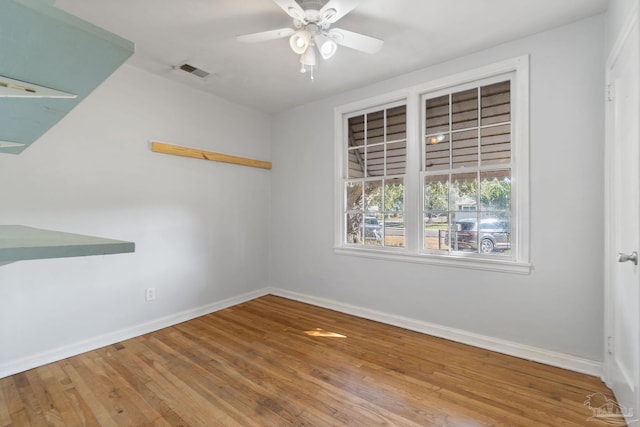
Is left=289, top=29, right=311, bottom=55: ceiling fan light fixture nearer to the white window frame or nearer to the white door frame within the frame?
the white window frame

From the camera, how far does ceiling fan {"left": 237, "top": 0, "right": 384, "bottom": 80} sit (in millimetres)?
1774

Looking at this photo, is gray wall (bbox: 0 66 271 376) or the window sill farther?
the window sill

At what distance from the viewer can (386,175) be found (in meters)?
3.25

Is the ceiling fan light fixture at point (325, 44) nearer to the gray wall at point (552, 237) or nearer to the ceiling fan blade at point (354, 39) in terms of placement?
the ceiling fan blade at point (354, 39)

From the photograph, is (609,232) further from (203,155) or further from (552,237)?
(203,155)

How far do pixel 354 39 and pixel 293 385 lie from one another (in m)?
2.40

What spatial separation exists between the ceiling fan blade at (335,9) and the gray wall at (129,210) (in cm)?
203

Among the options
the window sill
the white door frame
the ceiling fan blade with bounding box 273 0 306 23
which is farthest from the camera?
the window sill

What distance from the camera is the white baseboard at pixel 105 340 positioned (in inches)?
87.2

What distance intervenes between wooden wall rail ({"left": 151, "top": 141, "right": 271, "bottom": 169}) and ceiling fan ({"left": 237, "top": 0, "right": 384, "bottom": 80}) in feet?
5.01

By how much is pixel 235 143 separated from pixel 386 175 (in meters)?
1.91

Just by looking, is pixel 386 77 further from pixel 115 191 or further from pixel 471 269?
pixel 115 191

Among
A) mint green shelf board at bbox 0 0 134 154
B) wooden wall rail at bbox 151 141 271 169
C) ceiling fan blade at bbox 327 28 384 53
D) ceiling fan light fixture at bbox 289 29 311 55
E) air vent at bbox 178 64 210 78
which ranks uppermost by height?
air vent at bbox 178 64 210 78

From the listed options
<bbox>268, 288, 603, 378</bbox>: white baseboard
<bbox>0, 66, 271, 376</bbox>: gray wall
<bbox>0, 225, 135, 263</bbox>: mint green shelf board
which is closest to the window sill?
<bbox>268, 288, 603, 378</bbox>: white baseboard
